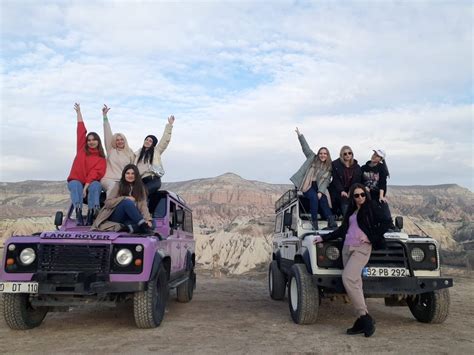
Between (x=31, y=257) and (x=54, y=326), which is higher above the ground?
(x=31, y=257)

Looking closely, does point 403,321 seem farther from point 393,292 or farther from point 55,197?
point 55,197

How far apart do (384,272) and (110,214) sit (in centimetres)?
406

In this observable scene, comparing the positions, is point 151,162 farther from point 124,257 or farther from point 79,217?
point 124,257

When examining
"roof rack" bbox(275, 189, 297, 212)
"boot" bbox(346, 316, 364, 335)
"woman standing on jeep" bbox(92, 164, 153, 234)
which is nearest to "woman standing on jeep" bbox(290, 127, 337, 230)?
"roof rack" bbox(275, 189, 297, 212)

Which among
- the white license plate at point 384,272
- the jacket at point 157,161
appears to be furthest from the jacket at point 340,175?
the jacket at point 157,161

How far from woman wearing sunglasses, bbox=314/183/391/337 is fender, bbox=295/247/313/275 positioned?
0.58 meters

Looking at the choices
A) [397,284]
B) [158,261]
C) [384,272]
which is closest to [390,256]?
[384,272]

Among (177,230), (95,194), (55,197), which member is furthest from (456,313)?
(55,197)

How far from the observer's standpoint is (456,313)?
7770 millimetres

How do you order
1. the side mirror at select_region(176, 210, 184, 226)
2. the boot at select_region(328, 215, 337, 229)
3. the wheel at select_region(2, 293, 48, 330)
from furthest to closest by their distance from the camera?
1. the side mirror at select_region(176, 210, 184, 226)
2. the boot at select_region(328, 215, 337, 229)
3. the wheel at select_region(2, 293, 48, 330)

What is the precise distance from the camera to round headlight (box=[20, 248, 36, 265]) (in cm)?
561

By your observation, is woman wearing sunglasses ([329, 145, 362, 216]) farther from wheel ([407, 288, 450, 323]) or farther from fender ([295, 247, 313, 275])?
wheel ([407, 288, 450, 323])

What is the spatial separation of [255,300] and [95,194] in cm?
456

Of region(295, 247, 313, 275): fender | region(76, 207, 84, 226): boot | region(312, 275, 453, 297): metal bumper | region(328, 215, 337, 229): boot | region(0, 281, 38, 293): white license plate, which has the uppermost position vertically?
region(76, 207, 84, 226): boot
